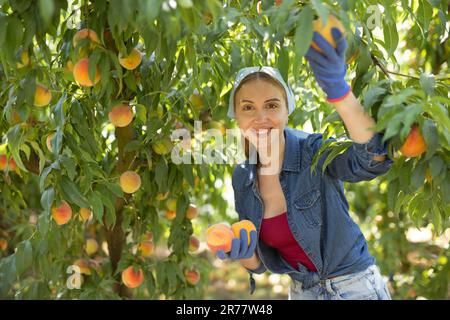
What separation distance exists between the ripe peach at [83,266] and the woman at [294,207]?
2.34ft

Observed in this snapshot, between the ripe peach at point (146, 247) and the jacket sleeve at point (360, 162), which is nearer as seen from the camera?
the jacket sleeve at point (360, 162)

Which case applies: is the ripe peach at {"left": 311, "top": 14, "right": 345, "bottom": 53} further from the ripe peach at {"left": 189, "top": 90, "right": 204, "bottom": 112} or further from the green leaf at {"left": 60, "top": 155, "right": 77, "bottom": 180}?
the ripe peach at {"left": 189, "top": 90, "right": 204, "bottom": 112}

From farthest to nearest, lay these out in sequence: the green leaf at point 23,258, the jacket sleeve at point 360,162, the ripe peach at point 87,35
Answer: the green leaf at point 23,258, the ripe peach at point 87,35, the jacket sleeve at point 360,162

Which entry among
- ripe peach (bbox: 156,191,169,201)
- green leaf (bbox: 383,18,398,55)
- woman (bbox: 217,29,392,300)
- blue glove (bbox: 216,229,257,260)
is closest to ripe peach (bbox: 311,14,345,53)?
green leaf (bbox: 383,18,398,55)

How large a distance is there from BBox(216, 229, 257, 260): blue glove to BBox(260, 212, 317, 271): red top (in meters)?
0.20

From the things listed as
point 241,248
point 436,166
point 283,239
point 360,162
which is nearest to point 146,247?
point 283,239

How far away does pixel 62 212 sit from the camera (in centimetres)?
184

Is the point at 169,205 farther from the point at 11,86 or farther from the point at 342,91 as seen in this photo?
the point at 342,91

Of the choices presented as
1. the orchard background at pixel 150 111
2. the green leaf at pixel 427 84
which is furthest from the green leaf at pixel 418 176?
the green leaf at pixel 427 84

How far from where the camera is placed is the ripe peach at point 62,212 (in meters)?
1.83

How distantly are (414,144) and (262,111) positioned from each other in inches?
24.7

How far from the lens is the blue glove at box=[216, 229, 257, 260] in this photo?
182cm

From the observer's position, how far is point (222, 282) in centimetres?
524

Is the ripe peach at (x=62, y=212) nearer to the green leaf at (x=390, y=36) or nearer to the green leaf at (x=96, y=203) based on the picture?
the green leaf at (x=96, y=203)
